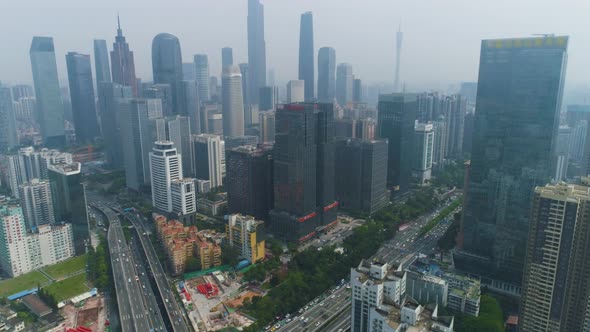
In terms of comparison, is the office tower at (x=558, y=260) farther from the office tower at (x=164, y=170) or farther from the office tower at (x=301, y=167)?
the office tower at (x=164, y=170)

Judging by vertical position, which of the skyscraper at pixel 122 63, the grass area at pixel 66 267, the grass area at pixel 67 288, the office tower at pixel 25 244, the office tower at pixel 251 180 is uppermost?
the skyscraper at pixel 122 63

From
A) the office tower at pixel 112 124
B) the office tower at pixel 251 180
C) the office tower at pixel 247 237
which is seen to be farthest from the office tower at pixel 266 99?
the office tower at pixel 247 237

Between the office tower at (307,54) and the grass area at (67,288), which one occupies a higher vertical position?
the office tower at (307,54)

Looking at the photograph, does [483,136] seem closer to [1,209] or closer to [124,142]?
[1,209]

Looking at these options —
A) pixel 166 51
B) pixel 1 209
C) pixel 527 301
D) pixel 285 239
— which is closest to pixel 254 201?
pixel 285 239

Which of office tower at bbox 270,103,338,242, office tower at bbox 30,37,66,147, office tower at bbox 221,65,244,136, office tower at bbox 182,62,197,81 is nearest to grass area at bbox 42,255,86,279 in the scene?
office tower at bbox 270,103,338,242

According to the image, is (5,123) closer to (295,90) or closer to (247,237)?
(247,237)
